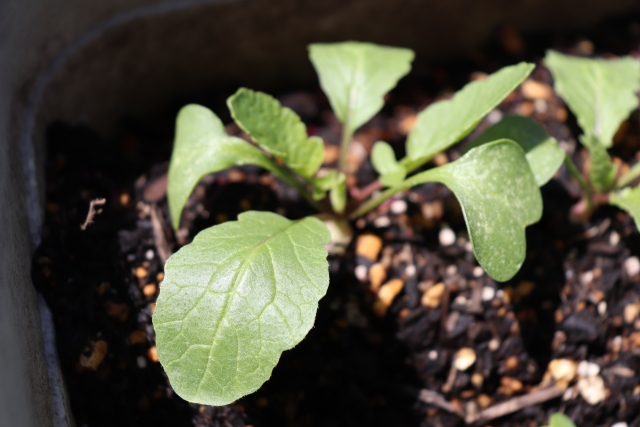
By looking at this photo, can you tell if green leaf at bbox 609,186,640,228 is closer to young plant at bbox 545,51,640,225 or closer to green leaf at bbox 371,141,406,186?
young plant at bbox 545,51,640,225

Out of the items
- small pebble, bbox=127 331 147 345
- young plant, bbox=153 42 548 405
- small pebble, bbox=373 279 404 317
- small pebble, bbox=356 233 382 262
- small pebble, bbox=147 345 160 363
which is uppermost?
young plant, bbox=153 42 548 405

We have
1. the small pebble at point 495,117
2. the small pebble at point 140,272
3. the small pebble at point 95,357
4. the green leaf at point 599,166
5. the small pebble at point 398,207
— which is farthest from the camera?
the small pebble at point 495,117

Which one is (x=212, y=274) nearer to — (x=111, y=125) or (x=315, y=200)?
(x=315, y=200)

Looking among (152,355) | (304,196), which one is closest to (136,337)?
(152,355)

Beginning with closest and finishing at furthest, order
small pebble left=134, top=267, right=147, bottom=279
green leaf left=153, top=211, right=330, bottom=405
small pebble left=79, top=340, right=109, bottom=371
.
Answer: green leaf left=153, top=211, right=330, bottom=405
small pebble left=79, top=340, right=109, bottom=371
small pebble left=134, top=267, right=147, bottom=279

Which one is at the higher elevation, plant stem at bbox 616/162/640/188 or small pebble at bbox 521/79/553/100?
small pebble at bbox 521/79/553/100

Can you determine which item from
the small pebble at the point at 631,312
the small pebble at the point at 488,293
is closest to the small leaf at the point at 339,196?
the small pebble at the point at 488,293

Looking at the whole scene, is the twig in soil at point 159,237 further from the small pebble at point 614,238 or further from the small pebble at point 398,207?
the small pebble at point 614,238

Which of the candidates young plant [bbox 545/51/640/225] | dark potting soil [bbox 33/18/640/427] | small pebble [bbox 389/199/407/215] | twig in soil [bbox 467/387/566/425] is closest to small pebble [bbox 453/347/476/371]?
dark potting soil [bbox 33/18/640/427]
